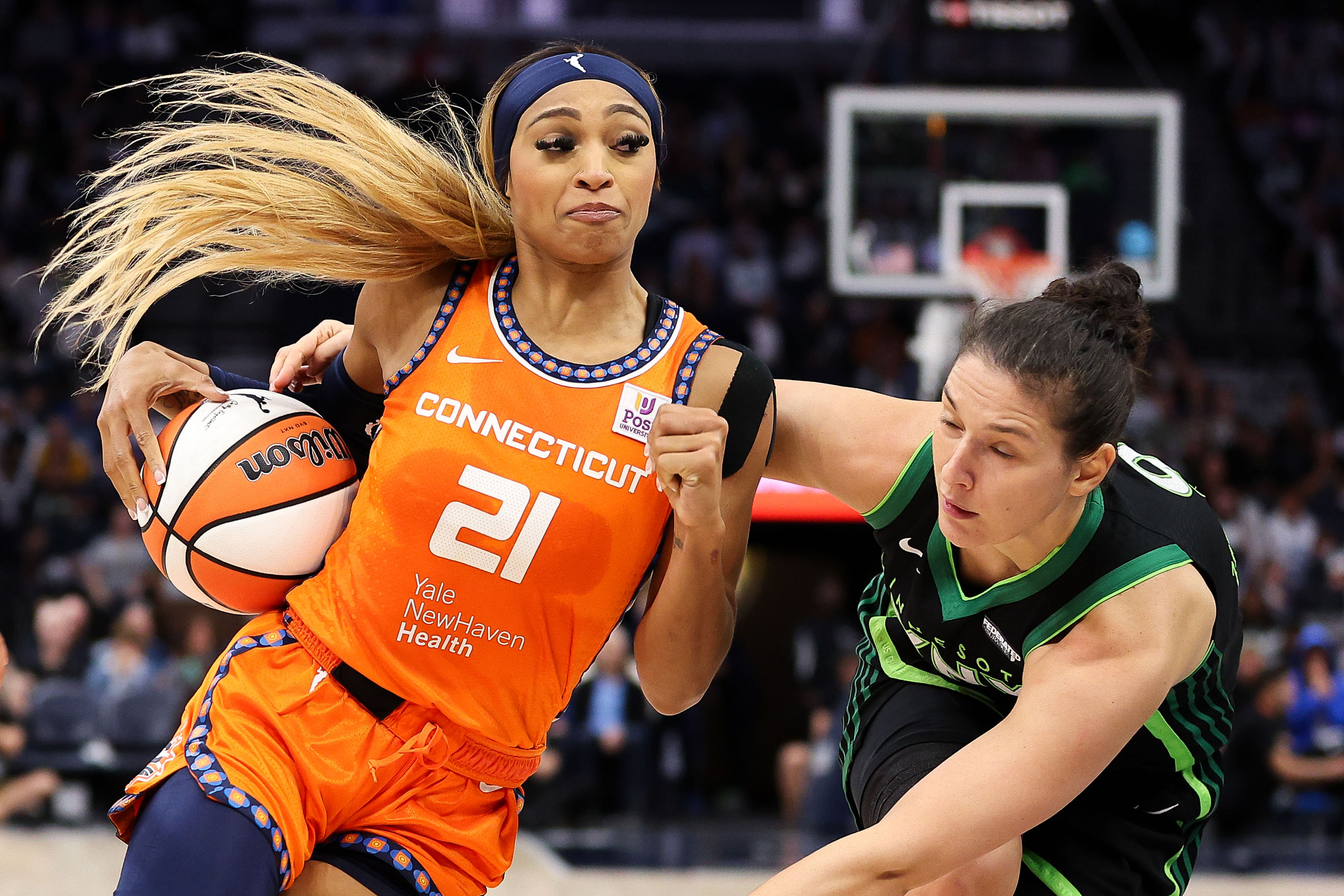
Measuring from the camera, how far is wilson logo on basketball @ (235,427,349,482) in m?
2.78

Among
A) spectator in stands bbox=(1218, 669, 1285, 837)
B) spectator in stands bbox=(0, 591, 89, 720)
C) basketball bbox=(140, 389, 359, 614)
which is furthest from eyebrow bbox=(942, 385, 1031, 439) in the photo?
spectator in stands bbox=(0, 591, 89, 720)

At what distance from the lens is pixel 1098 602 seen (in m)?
2.54

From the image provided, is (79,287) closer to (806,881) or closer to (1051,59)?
(806,881)

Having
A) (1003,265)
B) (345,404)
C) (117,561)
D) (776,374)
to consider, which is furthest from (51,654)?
(345,404)

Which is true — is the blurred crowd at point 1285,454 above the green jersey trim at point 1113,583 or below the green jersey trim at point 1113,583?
below

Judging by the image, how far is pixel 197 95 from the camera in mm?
2988

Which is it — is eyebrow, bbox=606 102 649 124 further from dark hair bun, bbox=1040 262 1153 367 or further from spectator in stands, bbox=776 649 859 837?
spectator in stands, bbox=776 649 859 837

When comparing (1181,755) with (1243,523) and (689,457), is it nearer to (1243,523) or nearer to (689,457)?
(689,457)

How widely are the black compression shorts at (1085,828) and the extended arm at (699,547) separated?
43cm

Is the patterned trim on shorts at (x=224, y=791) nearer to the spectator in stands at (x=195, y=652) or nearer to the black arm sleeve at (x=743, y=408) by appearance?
the black arm sleeve at (x=743, y=408)

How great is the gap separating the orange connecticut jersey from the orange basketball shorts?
8 cm

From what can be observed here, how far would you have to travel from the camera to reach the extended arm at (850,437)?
287 centimetres

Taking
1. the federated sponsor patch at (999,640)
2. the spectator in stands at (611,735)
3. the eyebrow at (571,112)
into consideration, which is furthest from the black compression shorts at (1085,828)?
the spectator in stands at (611,735)

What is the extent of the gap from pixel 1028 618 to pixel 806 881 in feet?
2.29
